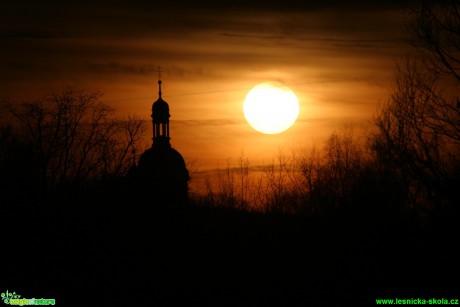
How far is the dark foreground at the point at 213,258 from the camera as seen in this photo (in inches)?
1018

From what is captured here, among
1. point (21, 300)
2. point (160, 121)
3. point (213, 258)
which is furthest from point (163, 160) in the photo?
point (21, 300)

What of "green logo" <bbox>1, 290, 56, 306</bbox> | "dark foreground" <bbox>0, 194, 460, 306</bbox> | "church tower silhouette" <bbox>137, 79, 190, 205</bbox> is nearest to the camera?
"green logo" <bbox>1, 290, 56, 306</bbox>

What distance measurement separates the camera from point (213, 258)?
111 feet

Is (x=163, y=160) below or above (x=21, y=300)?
above

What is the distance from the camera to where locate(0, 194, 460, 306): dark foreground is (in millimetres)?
25859

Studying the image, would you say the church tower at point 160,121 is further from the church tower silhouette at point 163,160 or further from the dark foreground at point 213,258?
the dark foreground at point 213,258

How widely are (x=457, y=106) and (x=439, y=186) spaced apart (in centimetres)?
238

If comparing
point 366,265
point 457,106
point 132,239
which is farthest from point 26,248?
point 457,106

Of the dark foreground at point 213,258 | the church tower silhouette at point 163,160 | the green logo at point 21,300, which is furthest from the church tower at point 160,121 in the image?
the green logo at point 21,300

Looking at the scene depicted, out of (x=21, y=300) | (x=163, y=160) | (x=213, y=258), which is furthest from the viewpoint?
(x=163, y=160)

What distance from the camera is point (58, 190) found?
39250mm

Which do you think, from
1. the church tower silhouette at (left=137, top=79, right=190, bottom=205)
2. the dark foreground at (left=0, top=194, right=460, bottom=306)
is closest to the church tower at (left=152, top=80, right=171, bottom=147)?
the church tower silhouette at (left=137, top=79, right=190, bottom=205)

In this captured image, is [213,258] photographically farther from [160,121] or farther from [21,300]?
[160,121]

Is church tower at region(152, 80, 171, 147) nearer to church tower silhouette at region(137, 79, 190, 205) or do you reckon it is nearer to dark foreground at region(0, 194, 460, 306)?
church tower silhouette at region(137, 79, 190, 205)
